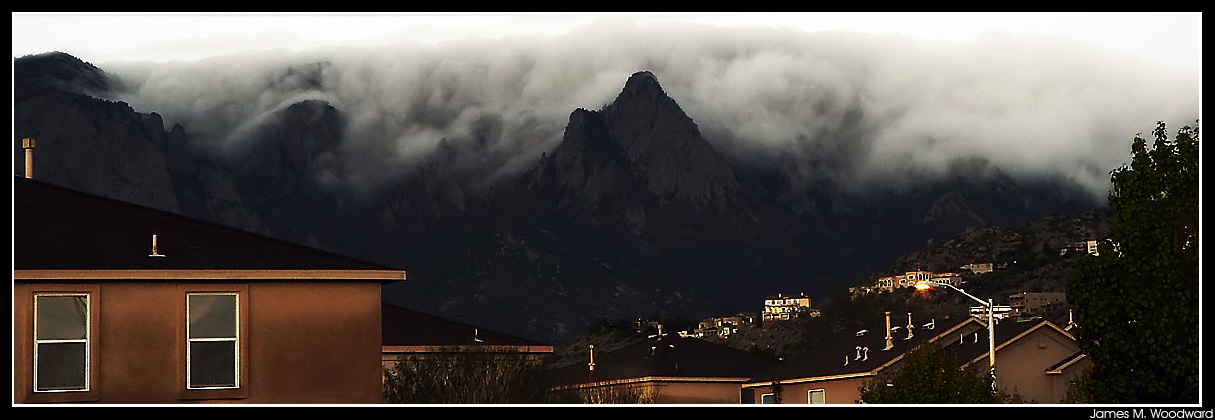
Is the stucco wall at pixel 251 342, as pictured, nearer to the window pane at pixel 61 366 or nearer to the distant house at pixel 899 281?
the window pane at pixel 61 366

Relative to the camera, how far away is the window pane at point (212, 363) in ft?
82.6

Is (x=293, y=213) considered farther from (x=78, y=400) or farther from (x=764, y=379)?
(x=78, y=400)

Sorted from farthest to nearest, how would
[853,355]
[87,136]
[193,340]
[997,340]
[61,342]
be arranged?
1. [87,136]
2. [853,355]
3. [997,340]
4. [193,340]
5. [61,342]

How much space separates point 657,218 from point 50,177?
2647 inches

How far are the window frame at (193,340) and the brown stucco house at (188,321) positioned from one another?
2 centimetres

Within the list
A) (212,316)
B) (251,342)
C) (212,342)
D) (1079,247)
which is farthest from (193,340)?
(1079,247)

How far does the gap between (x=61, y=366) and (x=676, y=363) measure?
43.7 m

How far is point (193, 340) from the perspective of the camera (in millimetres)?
25125

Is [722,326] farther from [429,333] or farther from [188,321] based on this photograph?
[188,321]

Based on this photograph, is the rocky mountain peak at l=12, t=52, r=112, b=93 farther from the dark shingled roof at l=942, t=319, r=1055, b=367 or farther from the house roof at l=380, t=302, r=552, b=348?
the house roof at l=380, t=302, r=552, b=348

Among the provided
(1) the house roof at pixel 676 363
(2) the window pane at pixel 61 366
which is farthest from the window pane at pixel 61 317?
(1) the house roof at pixel 676 363

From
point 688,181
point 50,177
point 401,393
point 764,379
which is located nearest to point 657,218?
point 688,181

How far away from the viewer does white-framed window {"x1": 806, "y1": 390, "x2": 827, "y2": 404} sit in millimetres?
60028

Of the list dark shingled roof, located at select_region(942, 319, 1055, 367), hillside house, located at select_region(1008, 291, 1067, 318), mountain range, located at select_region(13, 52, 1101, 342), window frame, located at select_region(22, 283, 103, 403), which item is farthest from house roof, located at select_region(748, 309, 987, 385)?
mountain range, located at select_region(13, 52, 1101, 342)
